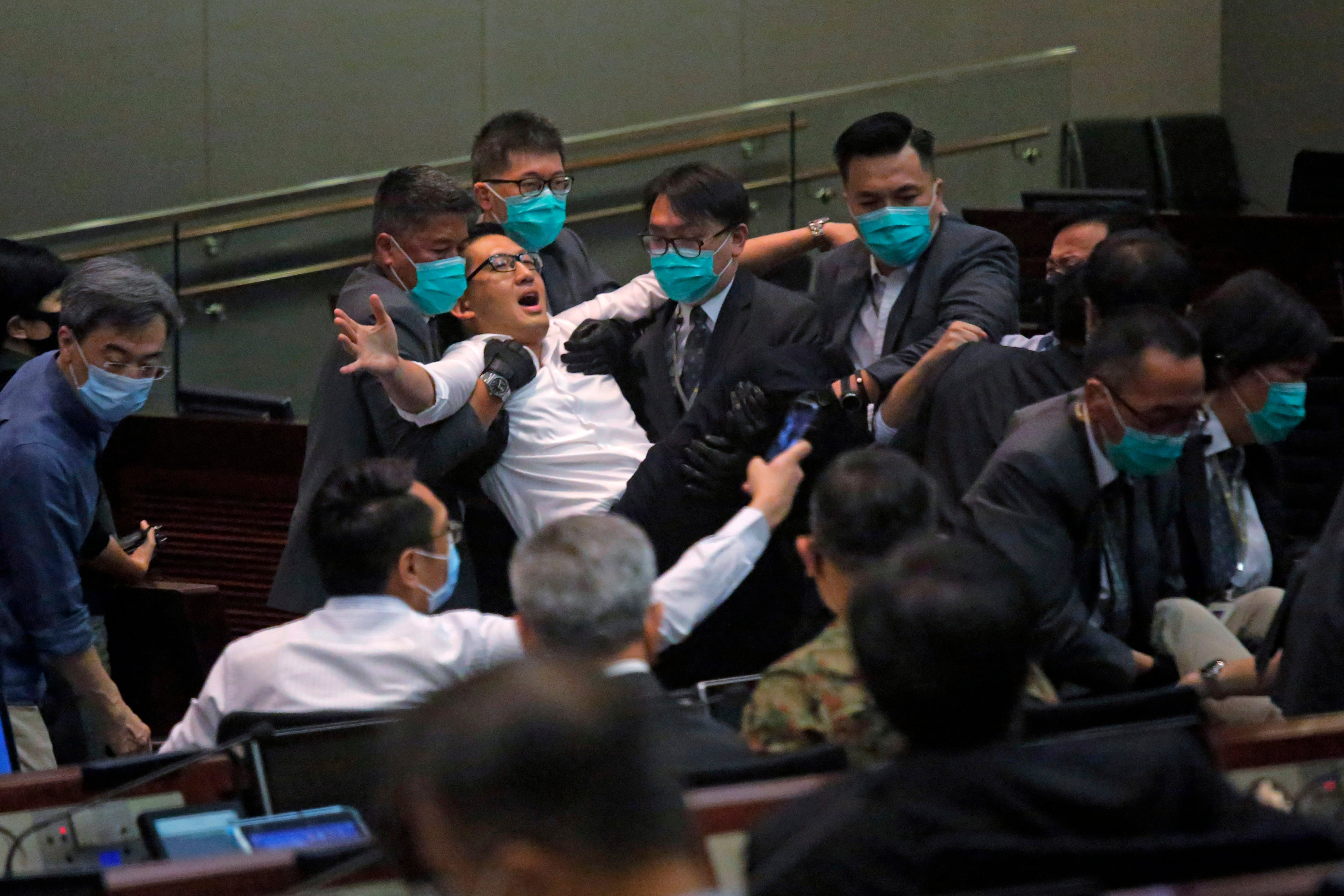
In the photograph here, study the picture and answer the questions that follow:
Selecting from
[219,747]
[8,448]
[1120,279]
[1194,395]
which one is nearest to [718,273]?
[1120,279]

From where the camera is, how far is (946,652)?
1681 millimetres

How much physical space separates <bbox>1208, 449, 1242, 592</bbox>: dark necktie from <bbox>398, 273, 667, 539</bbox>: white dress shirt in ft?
3.84

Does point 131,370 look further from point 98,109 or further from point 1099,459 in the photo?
point 98,109

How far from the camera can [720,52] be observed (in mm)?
7820

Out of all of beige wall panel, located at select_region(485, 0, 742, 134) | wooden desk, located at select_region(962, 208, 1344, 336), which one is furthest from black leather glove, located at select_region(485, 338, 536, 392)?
beige wall panel, located at select_region(485, 0, 742, 134)

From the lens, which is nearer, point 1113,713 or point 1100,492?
point 1113,713

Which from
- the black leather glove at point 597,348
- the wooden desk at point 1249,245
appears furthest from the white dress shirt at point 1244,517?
the wooden desk at point 1249,245

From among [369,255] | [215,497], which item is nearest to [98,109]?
[369,255]

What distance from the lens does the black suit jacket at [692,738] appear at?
2051 mm

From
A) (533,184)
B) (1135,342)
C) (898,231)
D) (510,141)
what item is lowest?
(1135,342)

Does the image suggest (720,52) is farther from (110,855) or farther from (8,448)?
(110,855)

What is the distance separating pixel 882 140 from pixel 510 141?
96 centimetres

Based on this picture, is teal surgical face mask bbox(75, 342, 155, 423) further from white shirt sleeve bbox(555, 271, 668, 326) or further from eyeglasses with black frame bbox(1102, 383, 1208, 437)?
eyeglasses with black frame bbox(1102, 383, 1208, 437)

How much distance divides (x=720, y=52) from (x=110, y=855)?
6.17 metres
